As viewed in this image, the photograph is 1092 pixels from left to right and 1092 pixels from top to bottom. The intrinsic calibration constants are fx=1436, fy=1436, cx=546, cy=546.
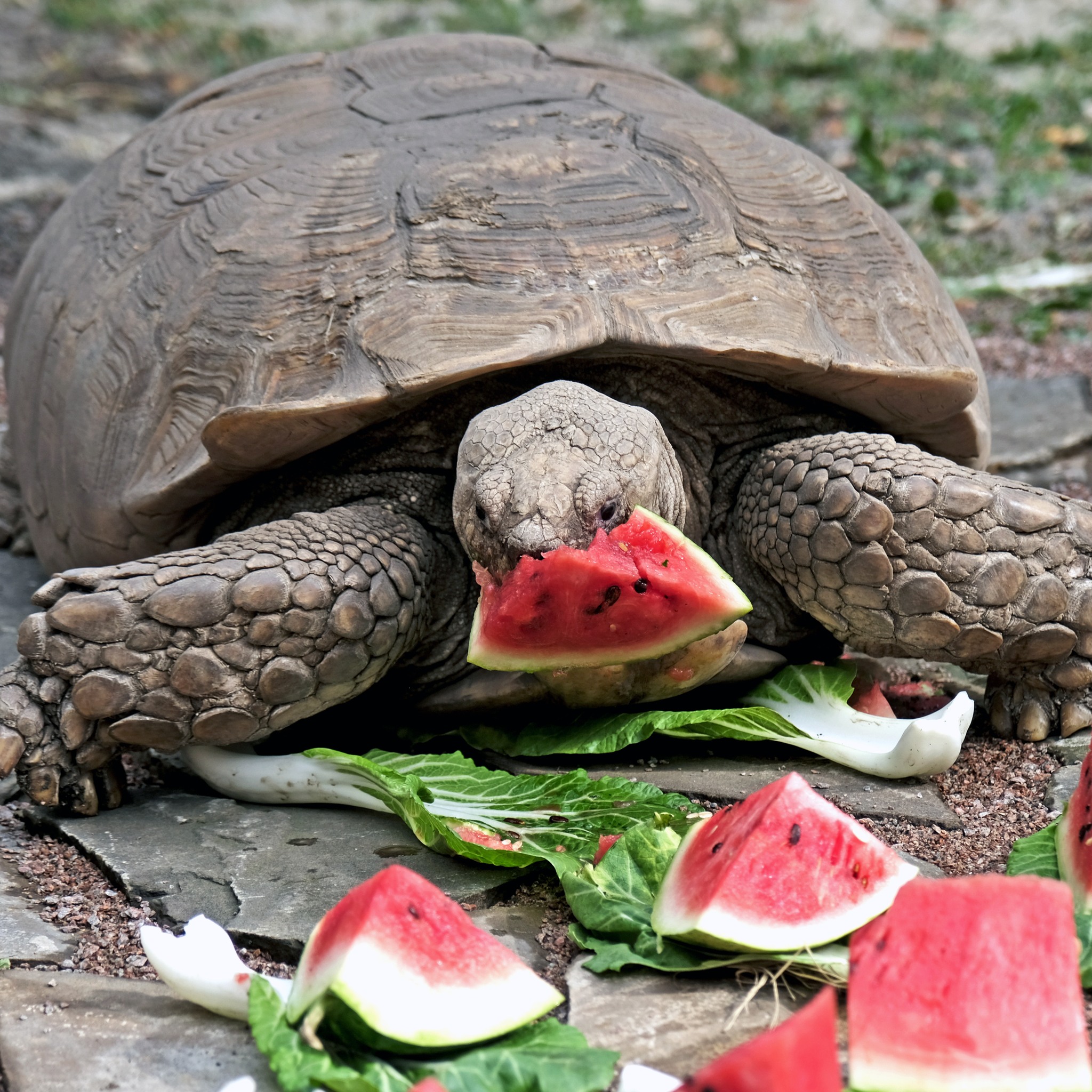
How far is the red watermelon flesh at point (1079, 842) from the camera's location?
90.4 inches

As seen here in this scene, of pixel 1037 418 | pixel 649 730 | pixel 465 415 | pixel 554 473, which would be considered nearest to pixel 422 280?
pixel 465 415

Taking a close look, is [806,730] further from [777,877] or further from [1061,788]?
[777,877]

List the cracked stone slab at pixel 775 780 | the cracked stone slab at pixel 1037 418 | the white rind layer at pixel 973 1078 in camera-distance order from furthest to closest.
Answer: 1. the cracked stone slab at pixel 1037 418
2. the cracked stone slab at pixel 775 780
3. the white rind layer at pixel 973 1078

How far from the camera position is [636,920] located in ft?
7.45

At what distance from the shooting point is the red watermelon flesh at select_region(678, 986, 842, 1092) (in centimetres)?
141

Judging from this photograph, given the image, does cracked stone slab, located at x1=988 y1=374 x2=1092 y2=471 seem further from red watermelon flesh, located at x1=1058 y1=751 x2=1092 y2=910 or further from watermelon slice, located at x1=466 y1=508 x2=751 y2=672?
red watermelon flesh, located at x1=1058 y1=751 x2=1092 y2=910

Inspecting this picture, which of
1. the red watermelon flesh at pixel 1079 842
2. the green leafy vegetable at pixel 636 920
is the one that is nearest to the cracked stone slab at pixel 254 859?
the green leafy vegetable at pixel 636 920

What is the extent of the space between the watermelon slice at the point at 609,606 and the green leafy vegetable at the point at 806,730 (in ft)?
1.07

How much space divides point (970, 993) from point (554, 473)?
133 centimetres

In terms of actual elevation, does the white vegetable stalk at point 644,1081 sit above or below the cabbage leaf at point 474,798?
above

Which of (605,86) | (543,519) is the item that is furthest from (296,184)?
(543,519)

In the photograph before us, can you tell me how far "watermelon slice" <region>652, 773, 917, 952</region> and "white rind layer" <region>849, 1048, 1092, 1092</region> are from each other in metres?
0.37

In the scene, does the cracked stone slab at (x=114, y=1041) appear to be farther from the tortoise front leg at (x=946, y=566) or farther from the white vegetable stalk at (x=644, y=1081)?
the tortoise front leg at (x=946, y=566)

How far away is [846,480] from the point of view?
3.15 metres
